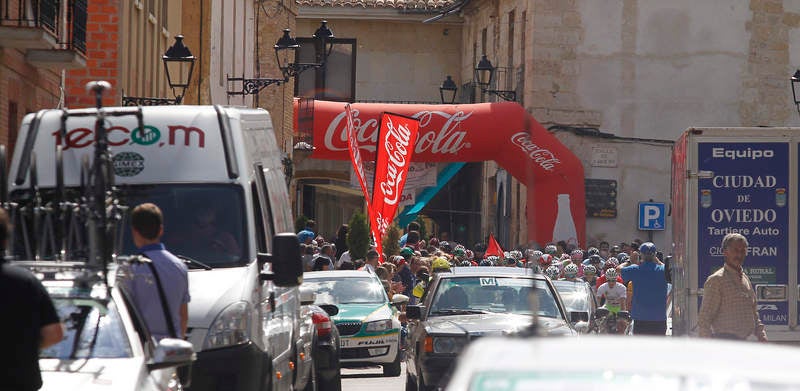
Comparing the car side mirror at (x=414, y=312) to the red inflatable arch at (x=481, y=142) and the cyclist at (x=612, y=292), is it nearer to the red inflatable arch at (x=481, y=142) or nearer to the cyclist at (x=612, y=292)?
the cyclist at (x=612, y=292)

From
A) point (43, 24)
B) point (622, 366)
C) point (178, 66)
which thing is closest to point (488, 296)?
point (43, 24)

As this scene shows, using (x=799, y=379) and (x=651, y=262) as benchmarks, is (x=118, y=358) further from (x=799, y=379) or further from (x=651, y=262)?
(x=651, y=262)

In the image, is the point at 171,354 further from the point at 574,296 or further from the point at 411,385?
the point at 574,296

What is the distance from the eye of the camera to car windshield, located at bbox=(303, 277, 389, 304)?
22.3 metres

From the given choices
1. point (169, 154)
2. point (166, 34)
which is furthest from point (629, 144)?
point (169, 154)

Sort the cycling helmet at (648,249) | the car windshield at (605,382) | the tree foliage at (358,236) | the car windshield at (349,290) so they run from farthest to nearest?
the tree foliage at (358,236) → the car windshield at (349,290) → the cycling helmet at (648,249) → the car windshield at (605,382)

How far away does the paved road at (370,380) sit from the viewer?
66.4 ft

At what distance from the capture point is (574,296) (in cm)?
2145

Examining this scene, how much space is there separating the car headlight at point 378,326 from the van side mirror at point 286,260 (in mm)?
9966

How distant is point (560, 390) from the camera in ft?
16.3

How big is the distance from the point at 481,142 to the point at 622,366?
30.2 metres

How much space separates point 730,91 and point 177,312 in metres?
33.5

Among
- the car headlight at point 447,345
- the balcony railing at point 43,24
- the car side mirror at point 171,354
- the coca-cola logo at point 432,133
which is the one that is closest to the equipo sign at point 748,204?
the car headlight at point 447,345

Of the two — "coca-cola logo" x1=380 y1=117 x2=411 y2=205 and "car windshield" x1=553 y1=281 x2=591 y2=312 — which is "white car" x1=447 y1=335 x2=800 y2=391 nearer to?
"car windshield" x1=553 y1=281 x2=591 y2=312
